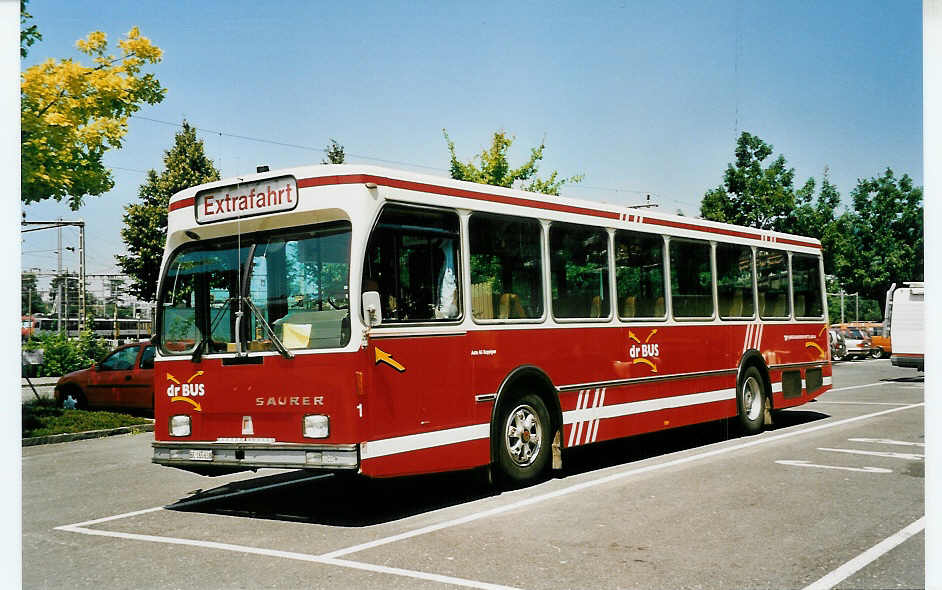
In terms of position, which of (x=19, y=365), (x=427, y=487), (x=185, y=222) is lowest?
(x=427, y=487)

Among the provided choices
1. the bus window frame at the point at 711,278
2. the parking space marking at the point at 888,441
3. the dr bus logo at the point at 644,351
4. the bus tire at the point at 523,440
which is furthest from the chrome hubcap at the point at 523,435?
the parking space marking at the point at 888,441

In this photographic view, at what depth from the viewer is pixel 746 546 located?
643cm

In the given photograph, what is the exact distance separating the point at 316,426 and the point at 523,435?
2644 millimetres

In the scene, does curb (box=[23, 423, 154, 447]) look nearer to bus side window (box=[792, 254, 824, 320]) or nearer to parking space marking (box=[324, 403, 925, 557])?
parking space marking (box=[324, 403, 925, 557])

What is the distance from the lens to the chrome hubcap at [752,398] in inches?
536

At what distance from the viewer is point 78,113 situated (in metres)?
15.2

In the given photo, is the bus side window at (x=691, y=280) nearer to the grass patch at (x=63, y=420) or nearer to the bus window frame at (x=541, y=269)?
the bus window frame at (x=541, y=269)

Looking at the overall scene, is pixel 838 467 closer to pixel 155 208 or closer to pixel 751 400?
pixel 751 400

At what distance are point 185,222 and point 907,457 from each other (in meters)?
8.94

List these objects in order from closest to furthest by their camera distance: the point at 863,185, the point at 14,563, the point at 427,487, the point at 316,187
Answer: the point at 14,563 → the point at 316,187 → the point at 427,487 → the point at 863,185
